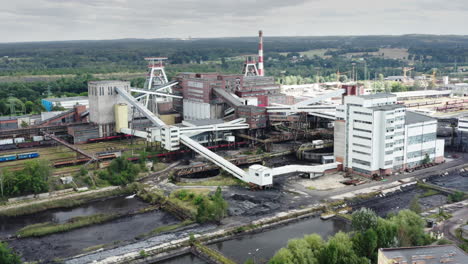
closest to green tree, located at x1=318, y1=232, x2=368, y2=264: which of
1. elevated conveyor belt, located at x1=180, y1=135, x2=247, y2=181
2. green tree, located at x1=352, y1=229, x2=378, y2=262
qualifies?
green tree, located at x1=352, y1=229, x2=378, y2=262

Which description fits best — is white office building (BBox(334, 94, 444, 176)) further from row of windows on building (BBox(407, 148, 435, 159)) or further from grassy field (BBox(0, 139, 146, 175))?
grassy field (BBox(0, 139, 146, 175))

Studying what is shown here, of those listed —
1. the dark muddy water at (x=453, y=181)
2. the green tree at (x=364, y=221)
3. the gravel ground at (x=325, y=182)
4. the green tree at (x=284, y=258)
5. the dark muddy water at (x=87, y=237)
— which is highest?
the green tree at (x=364, y=221)

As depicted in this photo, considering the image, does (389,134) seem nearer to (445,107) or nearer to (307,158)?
(307,158)

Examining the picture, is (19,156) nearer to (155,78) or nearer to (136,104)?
(136,104)

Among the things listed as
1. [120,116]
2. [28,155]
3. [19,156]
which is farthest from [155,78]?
[19,156]

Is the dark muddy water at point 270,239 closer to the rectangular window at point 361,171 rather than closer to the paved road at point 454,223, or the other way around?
the paved road at point 454,223

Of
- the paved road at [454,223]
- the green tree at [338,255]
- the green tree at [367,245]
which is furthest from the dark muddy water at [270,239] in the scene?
the paved road at [454,223]
